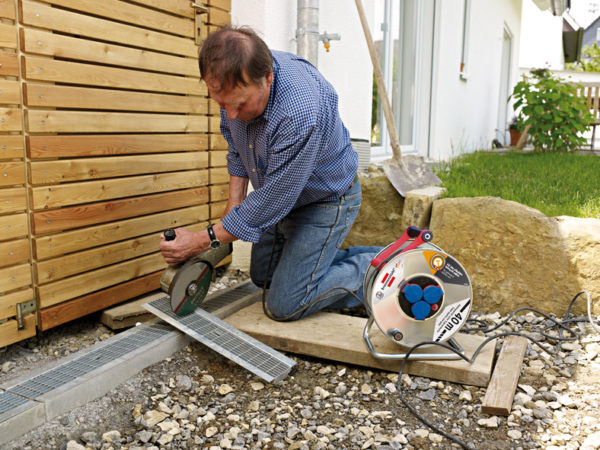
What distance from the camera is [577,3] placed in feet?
105

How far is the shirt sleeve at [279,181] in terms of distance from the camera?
7.37 ft

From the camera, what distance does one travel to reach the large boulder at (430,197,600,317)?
3.02 metres

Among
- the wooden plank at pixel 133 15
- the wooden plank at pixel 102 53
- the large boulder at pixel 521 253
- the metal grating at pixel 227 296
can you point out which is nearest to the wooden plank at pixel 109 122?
the wooden plank at pixel 102 53

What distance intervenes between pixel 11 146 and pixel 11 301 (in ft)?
2.16

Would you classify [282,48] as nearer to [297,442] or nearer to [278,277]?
[278,277]

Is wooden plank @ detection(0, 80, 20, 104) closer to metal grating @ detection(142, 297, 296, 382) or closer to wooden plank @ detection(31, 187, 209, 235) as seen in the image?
wooden plank @ detection(31, 187, 209, 235)

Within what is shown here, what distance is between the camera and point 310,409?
2139 mm

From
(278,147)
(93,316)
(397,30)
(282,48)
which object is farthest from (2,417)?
(397,30)

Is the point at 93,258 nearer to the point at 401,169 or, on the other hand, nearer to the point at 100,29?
the point at 100,29

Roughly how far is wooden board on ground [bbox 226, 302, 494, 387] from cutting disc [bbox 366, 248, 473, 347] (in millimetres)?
124

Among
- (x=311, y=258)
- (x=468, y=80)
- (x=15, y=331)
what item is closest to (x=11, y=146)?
(x=15, y=331)

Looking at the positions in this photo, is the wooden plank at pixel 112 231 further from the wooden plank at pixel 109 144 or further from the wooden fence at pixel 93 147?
the wooden plank at pixel 109 144

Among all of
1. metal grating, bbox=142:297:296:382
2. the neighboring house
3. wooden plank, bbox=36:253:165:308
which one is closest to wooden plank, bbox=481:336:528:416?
metal grating, bbox=142:297:296:382

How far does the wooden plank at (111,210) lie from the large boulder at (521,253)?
1562 mm
